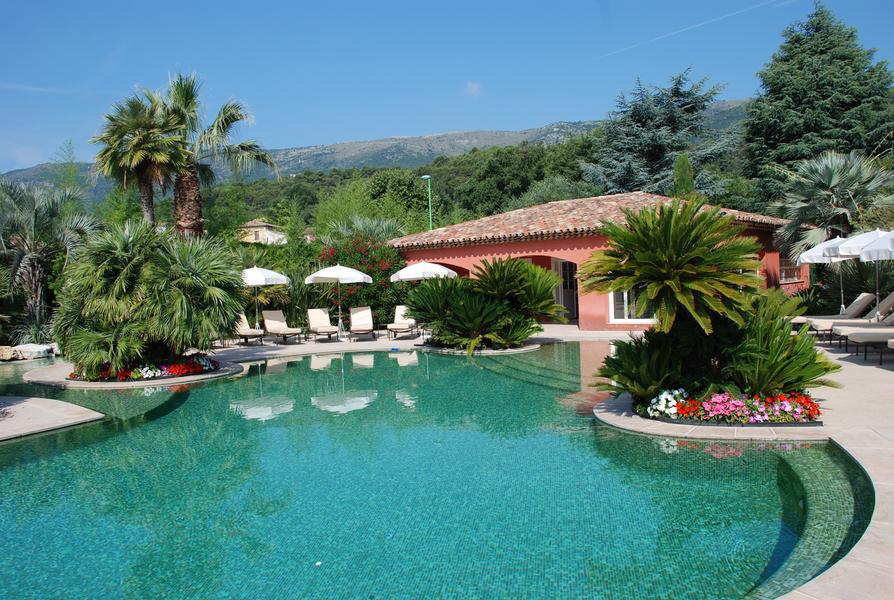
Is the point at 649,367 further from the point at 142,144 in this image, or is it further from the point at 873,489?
the point at 142,144

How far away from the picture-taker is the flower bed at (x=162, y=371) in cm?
1362

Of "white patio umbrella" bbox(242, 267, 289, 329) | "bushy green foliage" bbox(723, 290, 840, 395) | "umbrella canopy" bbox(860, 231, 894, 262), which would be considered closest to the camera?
"bushy green foliage" bbox(723, 290, 840, 395)

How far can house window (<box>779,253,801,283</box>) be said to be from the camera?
26.1m

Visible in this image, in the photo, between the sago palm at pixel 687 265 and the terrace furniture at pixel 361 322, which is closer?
the sago palm at pixel 687 265

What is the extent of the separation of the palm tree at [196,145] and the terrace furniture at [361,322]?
5.36m

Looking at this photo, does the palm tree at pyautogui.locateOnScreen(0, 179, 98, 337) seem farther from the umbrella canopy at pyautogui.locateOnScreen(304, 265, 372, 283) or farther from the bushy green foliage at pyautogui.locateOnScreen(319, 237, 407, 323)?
the bushy green foliage at pyautogui.locateOnScreen(319, 237, 407, 323)

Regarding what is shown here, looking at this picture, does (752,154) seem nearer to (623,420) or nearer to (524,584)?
(623,420)

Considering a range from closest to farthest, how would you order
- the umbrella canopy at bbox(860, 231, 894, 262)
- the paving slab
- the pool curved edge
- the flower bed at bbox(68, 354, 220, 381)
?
1. the pool curved edge
2. the paving slab
3. the umbrella canopy at bbox(860, 231, 894, 262)
4. the flower bed at bbox(68, 354, 220, 381)

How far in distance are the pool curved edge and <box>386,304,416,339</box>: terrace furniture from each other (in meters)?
10.4

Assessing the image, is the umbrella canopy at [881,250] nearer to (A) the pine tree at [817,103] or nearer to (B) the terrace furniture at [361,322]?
(B) the terrace furniture at [361,322]

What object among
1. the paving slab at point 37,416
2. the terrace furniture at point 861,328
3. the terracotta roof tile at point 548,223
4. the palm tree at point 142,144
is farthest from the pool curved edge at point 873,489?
the palm tree at point 142,144

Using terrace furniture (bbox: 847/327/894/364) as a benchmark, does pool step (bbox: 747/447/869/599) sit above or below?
below

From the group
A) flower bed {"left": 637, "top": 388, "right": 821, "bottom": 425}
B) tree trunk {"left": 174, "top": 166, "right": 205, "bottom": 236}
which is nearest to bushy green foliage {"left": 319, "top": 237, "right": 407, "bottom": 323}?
tree trunk {"left": 174, "top": 166, "right": 205, "bottom": 236}

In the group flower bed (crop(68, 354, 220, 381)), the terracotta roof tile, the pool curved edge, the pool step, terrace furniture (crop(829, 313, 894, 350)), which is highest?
the terracotta roof tile
